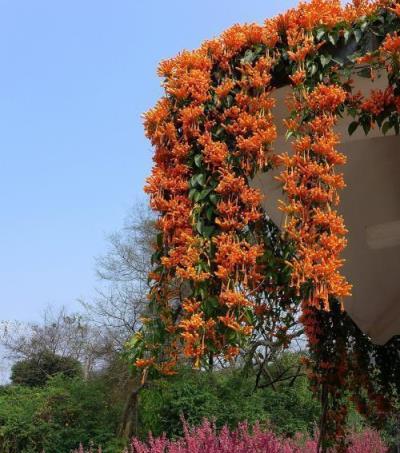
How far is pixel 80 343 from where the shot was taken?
66.4ft

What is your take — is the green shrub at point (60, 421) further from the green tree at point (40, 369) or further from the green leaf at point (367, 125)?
the green leaf at point (367, 125)

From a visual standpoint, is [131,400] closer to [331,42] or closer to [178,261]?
[178,261]

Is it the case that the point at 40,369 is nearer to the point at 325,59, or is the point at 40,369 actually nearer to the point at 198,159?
Result: the point at 198,159

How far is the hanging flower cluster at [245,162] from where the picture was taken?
2.83m

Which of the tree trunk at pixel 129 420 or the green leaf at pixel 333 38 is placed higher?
the green leaf at pixel 333 38

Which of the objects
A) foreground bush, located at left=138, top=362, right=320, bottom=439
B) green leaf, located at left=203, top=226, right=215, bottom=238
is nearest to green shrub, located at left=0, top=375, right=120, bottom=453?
foreground bush, located at left=138, top=362, right=320, bottom=439

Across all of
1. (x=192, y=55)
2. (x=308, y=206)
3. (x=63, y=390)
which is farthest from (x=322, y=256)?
(x=63, y=390)

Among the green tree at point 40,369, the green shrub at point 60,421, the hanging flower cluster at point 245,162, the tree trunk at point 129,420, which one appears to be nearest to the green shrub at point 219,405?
the tree trunk at point 129,420

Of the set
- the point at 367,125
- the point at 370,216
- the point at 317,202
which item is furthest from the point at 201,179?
the point at 370,216

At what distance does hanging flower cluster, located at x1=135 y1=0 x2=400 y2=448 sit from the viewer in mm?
2826

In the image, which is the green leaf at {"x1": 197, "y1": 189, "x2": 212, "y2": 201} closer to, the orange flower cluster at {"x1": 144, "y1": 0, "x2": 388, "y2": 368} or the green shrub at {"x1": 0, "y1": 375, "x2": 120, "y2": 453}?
the orange flower cluster at {"x1": 144, "y1": 0, "x2": 388, "y2": 368}

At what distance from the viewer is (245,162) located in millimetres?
3035

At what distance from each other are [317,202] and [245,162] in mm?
412

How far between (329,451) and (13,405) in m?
6.86
